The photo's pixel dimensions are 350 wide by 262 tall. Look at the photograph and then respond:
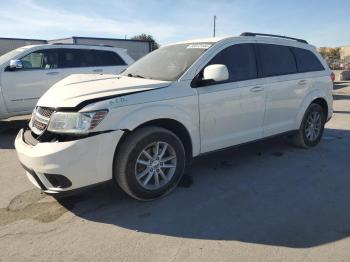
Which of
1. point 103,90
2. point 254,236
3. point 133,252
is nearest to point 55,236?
point 133,252

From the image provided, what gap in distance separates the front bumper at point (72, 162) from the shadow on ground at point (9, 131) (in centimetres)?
338

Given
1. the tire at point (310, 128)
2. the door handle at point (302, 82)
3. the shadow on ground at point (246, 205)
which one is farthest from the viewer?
the tire at point (310, 128)

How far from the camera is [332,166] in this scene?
499 cm

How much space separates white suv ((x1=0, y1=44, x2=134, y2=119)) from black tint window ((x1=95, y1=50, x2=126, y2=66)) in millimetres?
40

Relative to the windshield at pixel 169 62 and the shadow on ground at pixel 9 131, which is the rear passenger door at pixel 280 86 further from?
the shadow on ground at pixel 9 131

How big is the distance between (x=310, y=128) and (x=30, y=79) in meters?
5.67

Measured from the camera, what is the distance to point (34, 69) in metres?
7.59

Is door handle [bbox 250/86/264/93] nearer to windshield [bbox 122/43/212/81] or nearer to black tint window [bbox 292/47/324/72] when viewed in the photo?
windshield [bbox 122/43/212/81]

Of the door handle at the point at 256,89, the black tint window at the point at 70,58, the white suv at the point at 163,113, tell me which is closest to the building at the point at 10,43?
the black tint window at the point at 70,58

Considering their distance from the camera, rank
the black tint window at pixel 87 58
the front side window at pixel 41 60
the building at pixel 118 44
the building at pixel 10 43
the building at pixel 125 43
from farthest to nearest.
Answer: the building at pixel 10 43 < the building at pixel 118 44 < the building at pixel 125 43 < the black tint window at pixel 87 58 < the front side window at pixel 41 60

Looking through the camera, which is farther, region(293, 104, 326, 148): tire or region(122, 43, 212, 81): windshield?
region(293, 104, 326, 148): tire

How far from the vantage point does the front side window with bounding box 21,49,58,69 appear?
7.54 m

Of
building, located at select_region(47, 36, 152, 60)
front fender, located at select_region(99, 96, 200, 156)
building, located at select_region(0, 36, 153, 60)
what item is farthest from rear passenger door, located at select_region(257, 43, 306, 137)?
building, located at select_region(0, 36, 153, 60)

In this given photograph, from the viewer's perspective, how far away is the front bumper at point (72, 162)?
10.6ft
